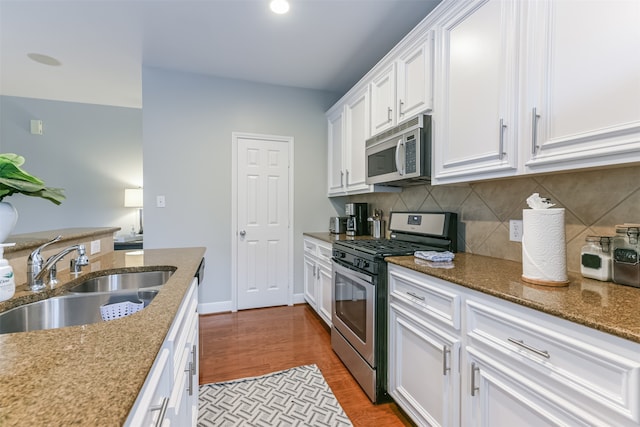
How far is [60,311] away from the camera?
1112mm

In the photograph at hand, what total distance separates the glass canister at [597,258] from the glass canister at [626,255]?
0.03 meters

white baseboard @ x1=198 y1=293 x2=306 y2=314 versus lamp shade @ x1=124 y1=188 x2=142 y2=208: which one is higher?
lamp shade @ x1=124 y1=188 x2=142 y2=208

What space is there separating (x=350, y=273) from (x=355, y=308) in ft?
0.76

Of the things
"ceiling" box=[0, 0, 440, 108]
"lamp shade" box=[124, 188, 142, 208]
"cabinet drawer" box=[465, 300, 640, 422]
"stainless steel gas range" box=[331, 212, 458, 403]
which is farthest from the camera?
"lamp shade" box=[124, 188, 142, 208]

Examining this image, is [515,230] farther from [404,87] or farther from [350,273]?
[404,87]

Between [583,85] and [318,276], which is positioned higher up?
[583,85]

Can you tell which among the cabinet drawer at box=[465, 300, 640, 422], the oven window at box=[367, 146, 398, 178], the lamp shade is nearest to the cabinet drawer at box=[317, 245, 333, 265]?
the oven window at box=[367, 146, 398, 178]

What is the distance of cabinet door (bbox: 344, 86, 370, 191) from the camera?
8.62ft

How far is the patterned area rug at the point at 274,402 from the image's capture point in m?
1.62

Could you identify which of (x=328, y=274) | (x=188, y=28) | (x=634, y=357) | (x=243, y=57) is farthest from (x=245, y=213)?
(x=634, y=357)

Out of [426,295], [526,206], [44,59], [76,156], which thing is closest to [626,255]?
[526,206]

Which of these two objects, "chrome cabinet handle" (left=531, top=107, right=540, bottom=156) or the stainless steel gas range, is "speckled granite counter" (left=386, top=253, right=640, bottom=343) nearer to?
the stainless steel gas range

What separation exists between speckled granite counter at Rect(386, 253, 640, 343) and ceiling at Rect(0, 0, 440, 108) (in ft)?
6.10

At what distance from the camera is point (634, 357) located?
27.9 inches
